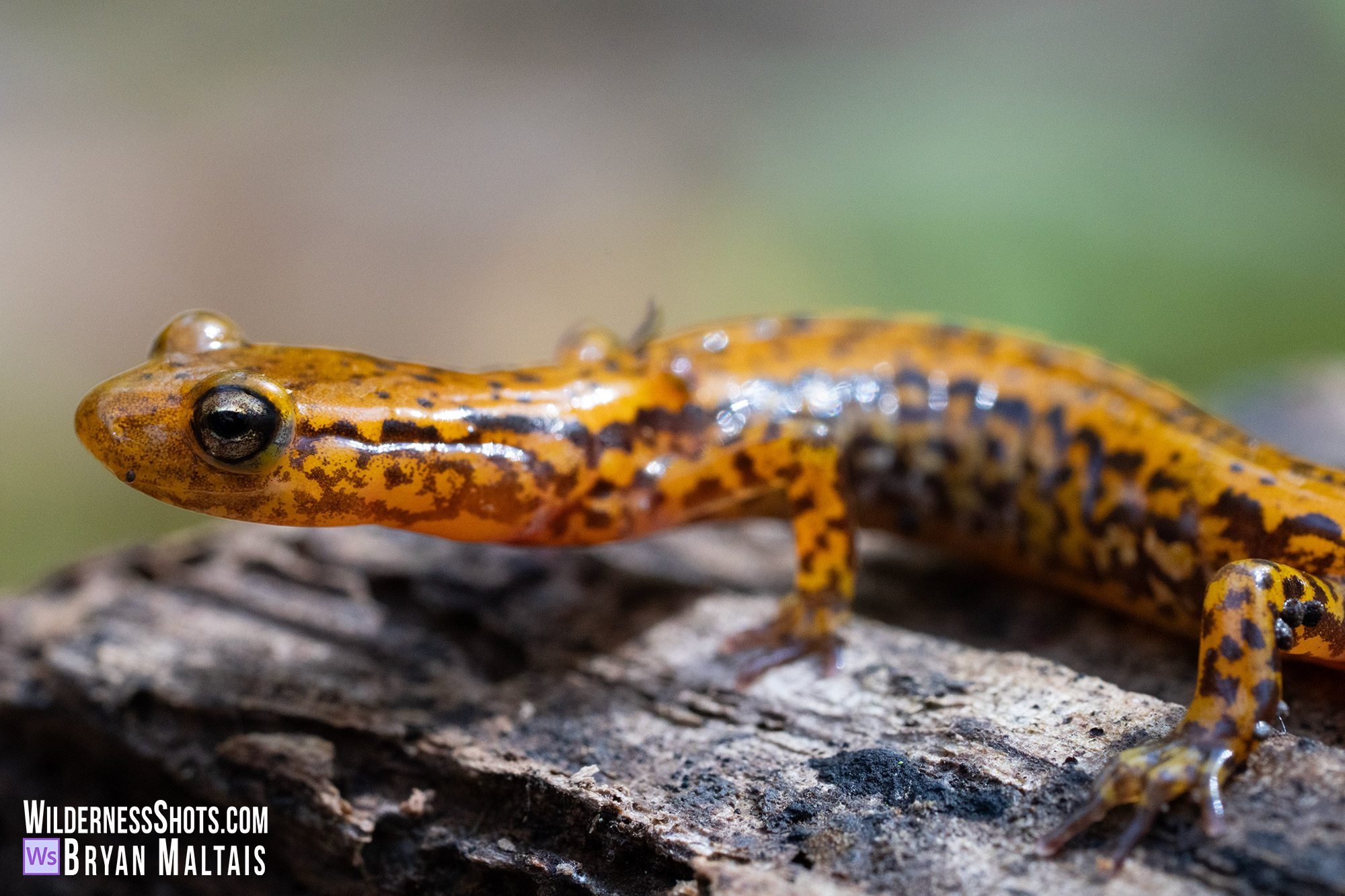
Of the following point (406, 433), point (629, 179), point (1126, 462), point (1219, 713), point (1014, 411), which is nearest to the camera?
point (1219, 713)

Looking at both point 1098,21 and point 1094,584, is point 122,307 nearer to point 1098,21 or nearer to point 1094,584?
point 1094,584

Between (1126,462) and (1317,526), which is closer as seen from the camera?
(1317,526)

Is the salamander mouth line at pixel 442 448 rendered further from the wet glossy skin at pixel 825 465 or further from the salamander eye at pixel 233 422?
the salamander eye at pixel 233 422

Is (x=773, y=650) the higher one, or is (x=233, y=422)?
(x=233, y=422)

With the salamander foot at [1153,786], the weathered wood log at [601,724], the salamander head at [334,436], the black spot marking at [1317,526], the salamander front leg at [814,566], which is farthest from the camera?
the salamander front leg at [814,566]

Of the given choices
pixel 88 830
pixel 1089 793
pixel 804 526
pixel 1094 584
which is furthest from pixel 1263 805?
→ pixel 88 830

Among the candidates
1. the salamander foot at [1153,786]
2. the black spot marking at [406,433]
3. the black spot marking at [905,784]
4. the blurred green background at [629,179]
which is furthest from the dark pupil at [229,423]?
the blurred green background at [629,179]

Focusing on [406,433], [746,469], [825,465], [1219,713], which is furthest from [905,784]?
[406,433]

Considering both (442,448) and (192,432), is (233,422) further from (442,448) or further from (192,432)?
(442,448)
